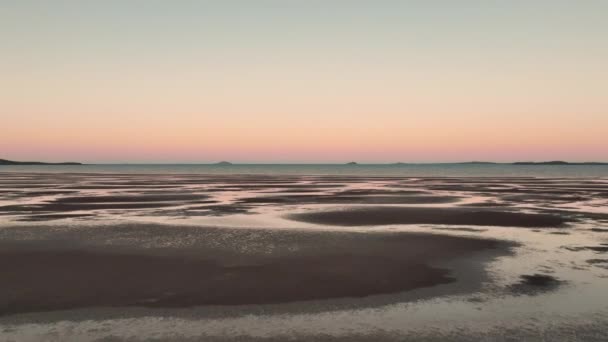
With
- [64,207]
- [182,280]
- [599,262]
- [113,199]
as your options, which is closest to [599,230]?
[599,262]

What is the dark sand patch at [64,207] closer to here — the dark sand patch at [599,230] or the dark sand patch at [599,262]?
the dark sand patch at [599,230]

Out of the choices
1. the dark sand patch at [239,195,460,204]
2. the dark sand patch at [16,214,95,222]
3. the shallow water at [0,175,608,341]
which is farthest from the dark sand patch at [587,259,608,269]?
the dark sand patch at [16,214,95,222]

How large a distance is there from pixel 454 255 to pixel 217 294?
8.56 meters

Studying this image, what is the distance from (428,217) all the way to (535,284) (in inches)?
591

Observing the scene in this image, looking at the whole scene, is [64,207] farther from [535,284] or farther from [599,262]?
[599,262]

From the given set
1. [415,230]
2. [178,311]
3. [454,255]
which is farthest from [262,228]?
[178,311]

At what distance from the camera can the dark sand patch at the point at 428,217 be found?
80.5 feet

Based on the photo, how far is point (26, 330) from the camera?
8.99 m

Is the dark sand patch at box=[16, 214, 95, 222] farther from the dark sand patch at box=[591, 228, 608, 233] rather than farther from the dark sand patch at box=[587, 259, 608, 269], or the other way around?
the dark sand patch at box=[591, 228, 608, 233]

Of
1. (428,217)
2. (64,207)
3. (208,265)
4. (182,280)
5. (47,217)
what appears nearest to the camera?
(182,280)

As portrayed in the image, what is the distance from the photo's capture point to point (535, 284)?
1228cm

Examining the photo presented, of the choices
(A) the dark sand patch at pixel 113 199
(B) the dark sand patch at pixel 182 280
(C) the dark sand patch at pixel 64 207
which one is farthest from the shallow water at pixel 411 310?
(A) the dark sand patch at pixel 113 199

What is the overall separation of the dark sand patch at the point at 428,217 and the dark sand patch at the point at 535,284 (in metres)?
11.1

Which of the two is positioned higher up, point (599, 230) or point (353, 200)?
point (599, 230)
